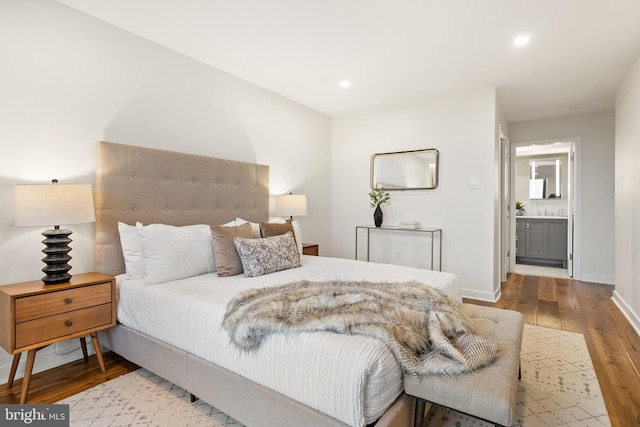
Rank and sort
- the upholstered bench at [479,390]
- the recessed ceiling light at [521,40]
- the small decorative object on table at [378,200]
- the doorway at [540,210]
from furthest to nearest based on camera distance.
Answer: the doorway at [540,210] → the small decorative object on table at [378,200] → the recessed ceiling light at [521,40] → the upholstered bench at [479,390]

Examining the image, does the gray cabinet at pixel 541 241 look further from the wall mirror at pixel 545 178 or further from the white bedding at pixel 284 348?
the white bedding at pixel 284 348

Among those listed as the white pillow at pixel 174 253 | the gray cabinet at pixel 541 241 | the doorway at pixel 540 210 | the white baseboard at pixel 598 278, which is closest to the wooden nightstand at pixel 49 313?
the white pillow at pixel 174 253

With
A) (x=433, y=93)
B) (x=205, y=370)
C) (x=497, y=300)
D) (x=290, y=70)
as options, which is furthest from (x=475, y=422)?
(x=433, y=93)

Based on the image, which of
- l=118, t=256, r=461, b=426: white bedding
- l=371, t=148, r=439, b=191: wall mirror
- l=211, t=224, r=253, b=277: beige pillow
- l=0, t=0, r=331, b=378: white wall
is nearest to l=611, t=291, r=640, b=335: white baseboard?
l=118, t=256, r=461, b=426: white bedding

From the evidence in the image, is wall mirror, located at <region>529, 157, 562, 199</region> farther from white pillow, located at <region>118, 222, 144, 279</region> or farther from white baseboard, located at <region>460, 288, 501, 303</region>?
white pillow, located at <region>118, 222, 144, 279</region>

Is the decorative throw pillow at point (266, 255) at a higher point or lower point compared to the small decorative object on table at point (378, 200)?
lower

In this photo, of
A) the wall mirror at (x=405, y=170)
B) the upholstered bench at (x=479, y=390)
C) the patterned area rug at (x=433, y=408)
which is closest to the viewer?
the upholstered bench at (x=479, y=390)

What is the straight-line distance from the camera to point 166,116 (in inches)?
114

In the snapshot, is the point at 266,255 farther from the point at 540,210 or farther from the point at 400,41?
the point at 540,210

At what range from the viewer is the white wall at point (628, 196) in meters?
2.97

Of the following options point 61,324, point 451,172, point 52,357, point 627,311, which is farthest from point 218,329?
point 627,311

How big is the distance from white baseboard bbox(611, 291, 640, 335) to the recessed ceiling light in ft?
8.57

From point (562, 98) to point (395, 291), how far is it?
3.94m

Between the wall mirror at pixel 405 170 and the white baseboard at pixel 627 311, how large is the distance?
2242mm
